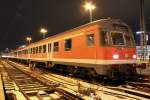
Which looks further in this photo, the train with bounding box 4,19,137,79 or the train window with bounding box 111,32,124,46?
the train window with bounding box 111,32,124,46

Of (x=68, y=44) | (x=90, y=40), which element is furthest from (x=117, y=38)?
(x=68, y=44)

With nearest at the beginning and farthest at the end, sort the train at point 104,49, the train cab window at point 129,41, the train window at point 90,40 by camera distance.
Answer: the train at point 104,49, the train window at point 90,40, the train cab window at point 129,41

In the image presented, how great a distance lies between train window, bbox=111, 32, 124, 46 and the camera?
42.1 feet

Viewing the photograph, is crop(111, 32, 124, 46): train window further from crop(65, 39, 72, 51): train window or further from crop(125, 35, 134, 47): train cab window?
crop(65, 39, 72, 51): train window

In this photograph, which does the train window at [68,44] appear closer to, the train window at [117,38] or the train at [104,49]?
the train at [104,49]

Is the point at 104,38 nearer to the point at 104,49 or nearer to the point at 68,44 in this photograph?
the point at 104,49

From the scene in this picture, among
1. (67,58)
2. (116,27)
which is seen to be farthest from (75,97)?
(67,58)

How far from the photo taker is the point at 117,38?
13117 mm

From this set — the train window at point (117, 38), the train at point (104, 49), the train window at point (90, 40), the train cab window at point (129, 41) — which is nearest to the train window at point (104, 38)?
the train at point (104, 49)

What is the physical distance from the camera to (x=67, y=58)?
644 inches

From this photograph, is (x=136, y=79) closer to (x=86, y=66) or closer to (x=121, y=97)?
(x=86, y=66)

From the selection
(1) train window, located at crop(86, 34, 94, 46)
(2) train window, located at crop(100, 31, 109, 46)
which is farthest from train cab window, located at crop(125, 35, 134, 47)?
(1) train window, located at crop(86, 34, 94, 46)

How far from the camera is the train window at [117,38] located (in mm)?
12842

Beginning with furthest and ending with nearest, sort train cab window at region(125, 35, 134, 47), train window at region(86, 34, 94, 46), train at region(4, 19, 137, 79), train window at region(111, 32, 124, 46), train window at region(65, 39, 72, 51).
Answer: train window at region(65, 39, 72, 51) < train cab window at region(125, 35, 134, 47) < train window at region(86, 34, 94, 46) < train window at region(111, 32, 124, 46) < train at region(4, 19, 137, 79)
